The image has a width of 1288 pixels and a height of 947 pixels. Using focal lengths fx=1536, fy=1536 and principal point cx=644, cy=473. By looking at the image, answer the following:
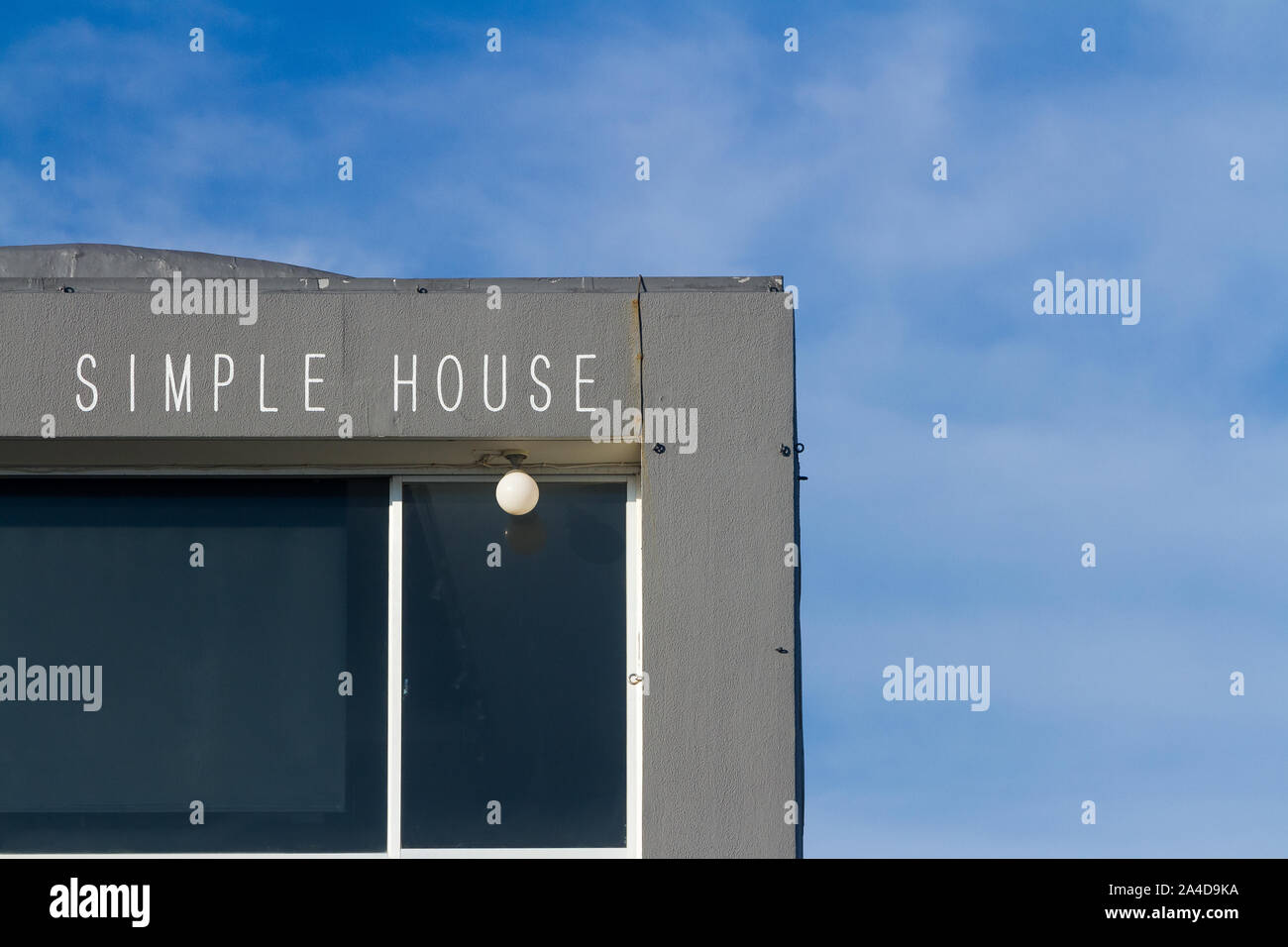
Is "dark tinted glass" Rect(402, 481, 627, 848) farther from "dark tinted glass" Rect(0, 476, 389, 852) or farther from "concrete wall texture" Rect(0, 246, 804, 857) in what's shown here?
"concrete wall texture" Rect(0, 246, 804, 857)

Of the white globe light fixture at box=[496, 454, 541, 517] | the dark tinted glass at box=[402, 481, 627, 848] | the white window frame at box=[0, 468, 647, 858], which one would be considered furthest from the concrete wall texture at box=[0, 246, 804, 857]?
the dark tinted glass at box=[402, 481, 627, 848]

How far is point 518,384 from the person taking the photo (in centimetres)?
766

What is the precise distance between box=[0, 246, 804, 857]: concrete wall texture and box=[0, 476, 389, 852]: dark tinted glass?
0.52 m

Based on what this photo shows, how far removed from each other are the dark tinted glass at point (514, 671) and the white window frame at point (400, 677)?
4cm

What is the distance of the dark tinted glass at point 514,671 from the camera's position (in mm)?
7730

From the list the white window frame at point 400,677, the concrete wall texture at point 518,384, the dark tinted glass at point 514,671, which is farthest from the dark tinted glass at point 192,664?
the concrete wall texture at point 518,384

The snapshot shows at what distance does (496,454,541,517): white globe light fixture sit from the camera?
7.70 meters

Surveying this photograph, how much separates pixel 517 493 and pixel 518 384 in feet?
1.79

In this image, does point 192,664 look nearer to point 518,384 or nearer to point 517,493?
point 517,493

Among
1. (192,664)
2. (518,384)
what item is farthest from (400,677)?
(518,384)
